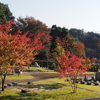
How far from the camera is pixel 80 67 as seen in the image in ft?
49.4

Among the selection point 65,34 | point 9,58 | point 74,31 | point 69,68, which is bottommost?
point 69,68

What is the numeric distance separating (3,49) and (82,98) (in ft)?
24.9

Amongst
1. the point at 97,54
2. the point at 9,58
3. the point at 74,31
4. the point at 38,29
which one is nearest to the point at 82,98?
the point at 9,58

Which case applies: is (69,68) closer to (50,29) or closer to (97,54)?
(50,29)

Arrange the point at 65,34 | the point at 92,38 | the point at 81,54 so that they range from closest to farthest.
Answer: the point at 65,34 < the point at 81,54 < the point at 92,38

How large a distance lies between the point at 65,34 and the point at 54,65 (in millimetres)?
12972

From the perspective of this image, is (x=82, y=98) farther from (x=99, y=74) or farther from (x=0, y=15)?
Result: (x=0, y=15)

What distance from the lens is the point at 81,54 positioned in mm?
61469

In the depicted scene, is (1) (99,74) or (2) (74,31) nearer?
(1) (99,74)

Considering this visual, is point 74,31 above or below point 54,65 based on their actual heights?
above

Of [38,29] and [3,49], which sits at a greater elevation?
[38,29]

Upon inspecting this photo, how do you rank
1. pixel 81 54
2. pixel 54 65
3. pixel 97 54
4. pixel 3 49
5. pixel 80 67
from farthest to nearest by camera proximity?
pixel 97 54, pixel 81 54, pixel 54 65, pixel 80 67, pixel 3 49

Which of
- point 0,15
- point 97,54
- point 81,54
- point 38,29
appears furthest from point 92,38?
point 0,15

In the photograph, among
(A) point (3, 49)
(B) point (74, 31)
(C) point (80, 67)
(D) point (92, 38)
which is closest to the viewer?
(A) point (3, 49)
